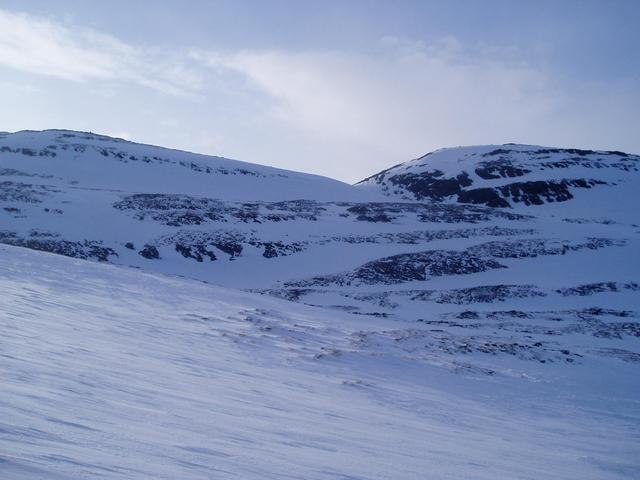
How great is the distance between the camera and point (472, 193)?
76.2 metres

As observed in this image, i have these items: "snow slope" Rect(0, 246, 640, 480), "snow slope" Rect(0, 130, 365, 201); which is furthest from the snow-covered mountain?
"snow slope" Rect(0, 130, 365, 201)

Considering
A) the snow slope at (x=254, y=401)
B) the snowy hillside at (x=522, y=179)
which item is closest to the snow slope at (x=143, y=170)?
the snowy hillside at (x=522, y=179)

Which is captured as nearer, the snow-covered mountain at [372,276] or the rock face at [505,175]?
the snow-covered mountain at [372,276]

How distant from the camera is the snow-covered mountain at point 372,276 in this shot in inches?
408

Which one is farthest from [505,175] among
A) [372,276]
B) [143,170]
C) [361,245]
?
[143,170]

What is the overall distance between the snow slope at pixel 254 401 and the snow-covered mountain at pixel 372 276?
0.10 meters

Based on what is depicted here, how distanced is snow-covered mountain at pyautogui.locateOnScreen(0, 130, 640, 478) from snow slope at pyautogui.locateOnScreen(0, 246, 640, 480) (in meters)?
0.10

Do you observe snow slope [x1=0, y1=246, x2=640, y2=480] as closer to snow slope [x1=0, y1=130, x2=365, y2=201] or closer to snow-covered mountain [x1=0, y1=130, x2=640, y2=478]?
snow-covered mountain [x1=0, y1=130, x2=640, y2=478]

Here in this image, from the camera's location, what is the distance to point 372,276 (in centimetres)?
3631

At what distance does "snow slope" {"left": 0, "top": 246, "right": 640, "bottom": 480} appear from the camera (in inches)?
185

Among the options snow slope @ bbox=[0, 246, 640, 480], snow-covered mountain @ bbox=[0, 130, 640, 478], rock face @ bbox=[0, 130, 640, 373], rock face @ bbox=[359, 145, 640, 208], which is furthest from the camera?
rock face @ bbox=[359, 145, 640, 208]

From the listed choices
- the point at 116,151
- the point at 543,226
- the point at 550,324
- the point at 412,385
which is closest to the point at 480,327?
the point at 550,324

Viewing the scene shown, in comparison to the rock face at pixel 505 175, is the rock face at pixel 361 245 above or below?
below

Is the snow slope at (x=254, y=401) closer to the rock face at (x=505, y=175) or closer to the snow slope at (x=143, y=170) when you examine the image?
the snow slope at (x=143, y=170)
